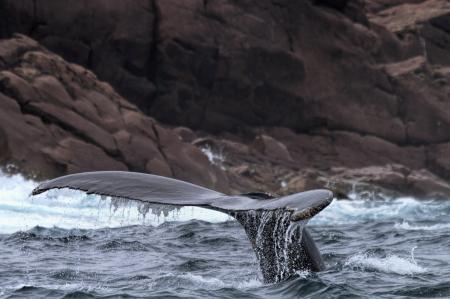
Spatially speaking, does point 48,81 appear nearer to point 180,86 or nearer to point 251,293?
point 180,86

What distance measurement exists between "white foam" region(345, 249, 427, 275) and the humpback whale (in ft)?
7.98

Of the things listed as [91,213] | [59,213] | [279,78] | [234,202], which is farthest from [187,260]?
[279,78]

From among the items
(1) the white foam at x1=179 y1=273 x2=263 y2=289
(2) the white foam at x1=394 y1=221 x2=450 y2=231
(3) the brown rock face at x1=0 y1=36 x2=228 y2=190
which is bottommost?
(1) the white foam at x1=179 y1=273 x2=263 y2=289

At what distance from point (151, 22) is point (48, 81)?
949 centimetres

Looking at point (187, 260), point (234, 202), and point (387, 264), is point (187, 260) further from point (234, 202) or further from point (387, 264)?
point (234, 202)

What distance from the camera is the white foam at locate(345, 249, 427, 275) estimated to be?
10.4 metres

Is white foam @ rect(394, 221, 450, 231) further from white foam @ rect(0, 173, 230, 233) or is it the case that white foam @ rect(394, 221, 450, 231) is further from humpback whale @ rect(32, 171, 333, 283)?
humpback whale @ rect(32, 171, 333, 283)

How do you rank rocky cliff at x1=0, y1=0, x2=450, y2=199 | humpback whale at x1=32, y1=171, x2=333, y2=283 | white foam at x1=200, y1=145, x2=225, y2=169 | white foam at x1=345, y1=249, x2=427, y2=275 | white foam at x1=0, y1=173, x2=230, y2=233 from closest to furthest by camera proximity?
humpback whale at x1=32, y1=171, x2=333, y2=283 → white foam at x1=345, y1=249, x2=427, y2=275 → white foam at x1=0, y1=173, x2=230, y2=233 → white foam at x1=200, y1=145, x2=225, y2=169 → rocky cliff at x1=0, y1=0, x2=450, y2=199

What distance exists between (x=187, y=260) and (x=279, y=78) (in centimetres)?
2561

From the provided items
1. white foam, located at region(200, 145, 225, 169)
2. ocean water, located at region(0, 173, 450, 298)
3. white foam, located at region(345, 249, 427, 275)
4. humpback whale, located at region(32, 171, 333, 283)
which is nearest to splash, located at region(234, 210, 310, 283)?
humpback whale, located at region(32, 171, 333, 283)

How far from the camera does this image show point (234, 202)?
23.7 feet

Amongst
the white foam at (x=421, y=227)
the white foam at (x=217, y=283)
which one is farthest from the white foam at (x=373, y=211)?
the white foam at (x=217, y=283)

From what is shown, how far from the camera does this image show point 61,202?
2167cm

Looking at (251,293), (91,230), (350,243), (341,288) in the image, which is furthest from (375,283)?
(91,230)
